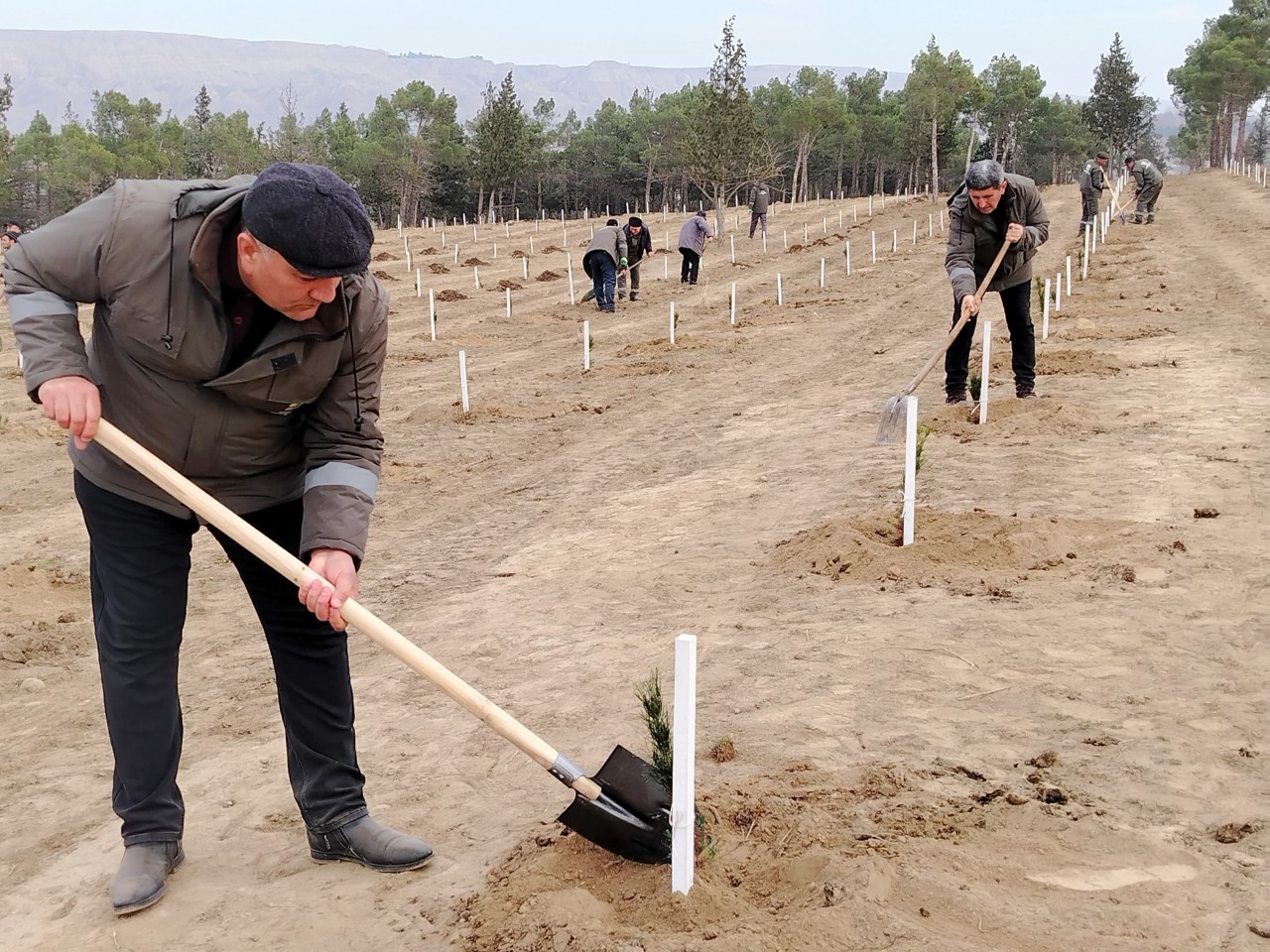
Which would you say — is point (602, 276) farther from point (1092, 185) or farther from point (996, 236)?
point (996, 236)

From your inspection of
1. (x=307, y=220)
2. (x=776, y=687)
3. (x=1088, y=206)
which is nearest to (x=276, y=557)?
(x=307, y=220)

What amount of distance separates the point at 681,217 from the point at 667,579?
48393mm

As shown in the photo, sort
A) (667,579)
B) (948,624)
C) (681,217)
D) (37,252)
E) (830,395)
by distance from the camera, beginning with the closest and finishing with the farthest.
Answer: (37,252) → (948,624) → (667,579) → (830,395) → (681,217)

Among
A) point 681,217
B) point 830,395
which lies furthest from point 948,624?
point 681,217

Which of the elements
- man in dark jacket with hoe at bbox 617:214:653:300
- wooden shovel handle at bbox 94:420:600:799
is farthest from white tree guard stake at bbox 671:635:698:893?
man in dark jacket with hoe at bbox 617:214:653:300

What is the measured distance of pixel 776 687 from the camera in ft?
14.7

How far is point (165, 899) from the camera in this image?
3221 millimetres

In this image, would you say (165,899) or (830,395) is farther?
(830,395)

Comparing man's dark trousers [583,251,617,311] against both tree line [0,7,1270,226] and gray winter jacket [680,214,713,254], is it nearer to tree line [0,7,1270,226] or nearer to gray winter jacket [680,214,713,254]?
gray winter jacket [680,214,713,254]

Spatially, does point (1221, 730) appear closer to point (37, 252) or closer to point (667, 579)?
point (667, 579)

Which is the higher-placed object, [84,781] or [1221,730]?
[1221,730]

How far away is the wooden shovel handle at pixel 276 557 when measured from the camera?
Answer: 2850 millimetres

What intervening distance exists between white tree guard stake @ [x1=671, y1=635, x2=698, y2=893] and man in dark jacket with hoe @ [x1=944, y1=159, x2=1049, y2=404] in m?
6.05

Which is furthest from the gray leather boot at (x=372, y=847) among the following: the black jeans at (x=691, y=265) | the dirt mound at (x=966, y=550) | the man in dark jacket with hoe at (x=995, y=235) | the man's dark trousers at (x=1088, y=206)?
the man's dark trousers at (x=1088, y=206)
